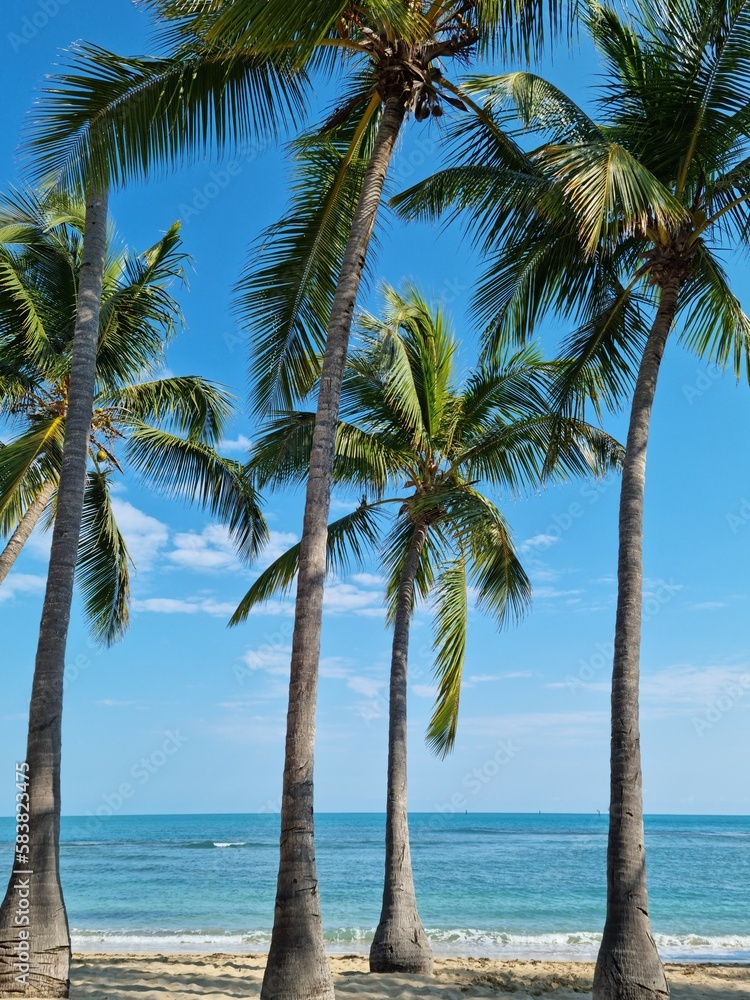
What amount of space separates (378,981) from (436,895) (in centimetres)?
1835

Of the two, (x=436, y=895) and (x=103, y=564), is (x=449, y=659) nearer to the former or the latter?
(x=103, y=564)

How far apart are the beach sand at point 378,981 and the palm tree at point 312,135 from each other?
7.58ft

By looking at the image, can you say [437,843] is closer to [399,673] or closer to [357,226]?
[399,673]

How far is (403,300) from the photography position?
38.9 ft

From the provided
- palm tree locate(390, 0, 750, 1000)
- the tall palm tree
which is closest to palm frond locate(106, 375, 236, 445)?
the tall palm tree

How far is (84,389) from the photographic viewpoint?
7906 millimetres

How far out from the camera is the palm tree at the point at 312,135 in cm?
594

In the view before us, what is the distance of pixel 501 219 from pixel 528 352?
3.17 metres

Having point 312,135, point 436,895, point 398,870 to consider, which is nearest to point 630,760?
point 398,870

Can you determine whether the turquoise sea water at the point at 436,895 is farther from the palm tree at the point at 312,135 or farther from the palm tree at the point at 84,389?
the palm tree at the point at 312,135

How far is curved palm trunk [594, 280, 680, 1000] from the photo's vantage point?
6.30 meters

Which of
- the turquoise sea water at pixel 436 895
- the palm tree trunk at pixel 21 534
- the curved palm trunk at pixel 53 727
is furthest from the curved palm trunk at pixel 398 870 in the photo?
the turquoise sea water at pixel 436 895

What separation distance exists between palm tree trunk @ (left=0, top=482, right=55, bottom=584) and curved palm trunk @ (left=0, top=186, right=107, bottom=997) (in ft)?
13.1

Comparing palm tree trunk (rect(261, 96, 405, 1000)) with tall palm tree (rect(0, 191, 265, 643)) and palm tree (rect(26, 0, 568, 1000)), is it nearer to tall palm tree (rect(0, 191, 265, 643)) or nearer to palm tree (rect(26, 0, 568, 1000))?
palm tree (rect(26, 0, 568, 1000))
